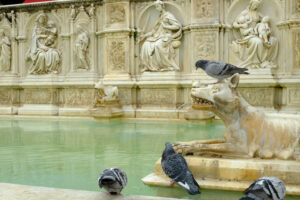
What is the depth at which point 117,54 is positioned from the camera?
987 centimetres

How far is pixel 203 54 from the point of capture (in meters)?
9.17

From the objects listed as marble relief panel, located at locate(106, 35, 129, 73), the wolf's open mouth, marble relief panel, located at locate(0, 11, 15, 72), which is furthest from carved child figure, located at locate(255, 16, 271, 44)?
marble relief panel, located at locate(0, 11, 15, 72)

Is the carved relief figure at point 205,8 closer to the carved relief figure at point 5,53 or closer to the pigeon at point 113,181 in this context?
the carved relief figure at point 5,53

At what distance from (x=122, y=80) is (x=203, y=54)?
2279 millimetres

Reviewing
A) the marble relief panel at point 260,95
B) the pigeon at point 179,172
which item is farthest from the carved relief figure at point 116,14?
the pigeon at point 179,172

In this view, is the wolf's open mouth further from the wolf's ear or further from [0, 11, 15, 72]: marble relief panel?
[0, 11, 15, 72]: marble relief panel

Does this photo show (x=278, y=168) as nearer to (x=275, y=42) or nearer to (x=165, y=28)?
(x=275, y=42)

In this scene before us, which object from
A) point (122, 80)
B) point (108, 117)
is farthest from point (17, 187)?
point (122, 80)

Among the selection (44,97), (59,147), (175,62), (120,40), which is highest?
(120,40)

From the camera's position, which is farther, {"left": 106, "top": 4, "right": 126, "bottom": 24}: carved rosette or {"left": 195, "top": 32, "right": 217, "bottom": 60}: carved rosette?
{"left": 106, "top": 4, "right": 126, "bottom": 24}: carved rosette

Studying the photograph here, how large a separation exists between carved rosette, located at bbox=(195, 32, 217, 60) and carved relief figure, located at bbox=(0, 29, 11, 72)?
605 centimetres

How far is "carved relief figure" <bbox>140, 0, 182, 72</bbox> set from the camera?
9.45 metres

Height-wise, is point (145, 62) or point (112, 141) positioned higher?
point (145, 62)

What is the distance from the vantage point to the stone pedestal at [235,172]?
3.20 m
